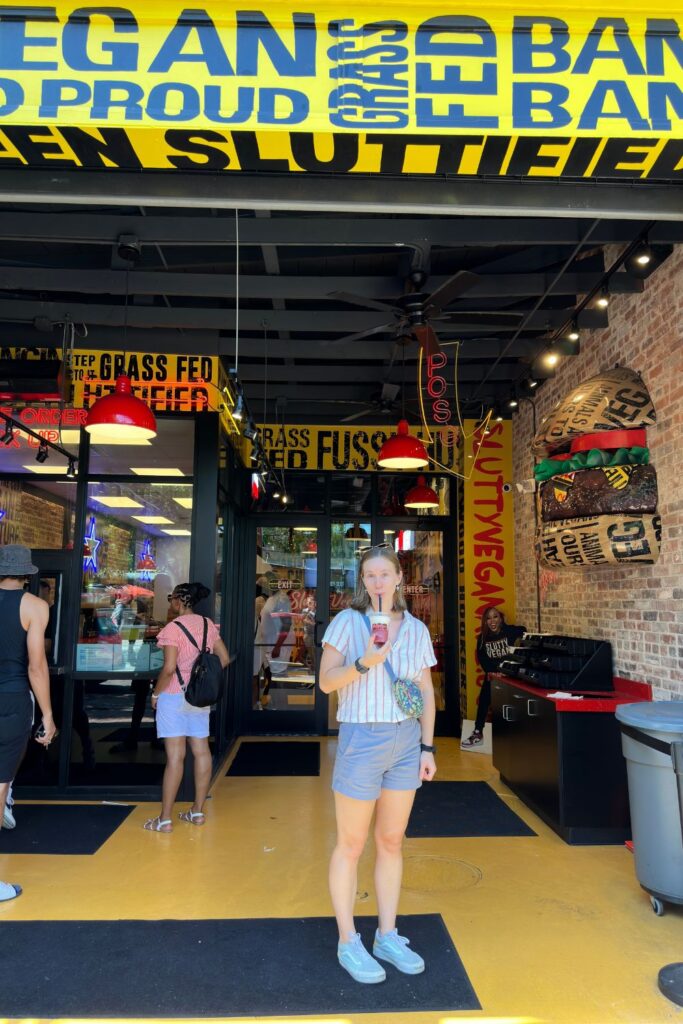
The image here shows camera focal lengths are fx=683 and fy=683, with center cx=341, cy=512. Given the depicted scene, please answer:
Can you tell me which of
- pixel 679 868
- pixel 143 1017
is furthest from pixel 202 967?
pixel 679 868

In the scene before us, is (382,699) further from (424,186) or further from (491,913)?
(424,186)

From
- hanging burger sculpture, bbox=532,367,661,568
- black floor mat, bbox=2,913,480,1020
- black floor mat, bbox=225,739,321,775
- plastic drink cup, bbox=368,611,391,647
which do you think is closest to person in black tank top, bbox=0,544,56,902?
black floor mat, bbox=2,913,480,1020

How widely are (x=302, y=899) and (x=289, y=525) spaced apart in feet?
16.4

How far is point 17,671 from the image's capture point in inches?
143

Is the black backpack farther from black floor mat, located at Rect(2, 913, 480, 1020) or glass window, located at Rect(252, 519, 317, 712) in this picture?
glass window, located at Rect(252, 519, 317, 712)

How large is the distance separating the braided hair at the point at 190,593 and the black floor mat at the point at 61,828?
62.0 inches

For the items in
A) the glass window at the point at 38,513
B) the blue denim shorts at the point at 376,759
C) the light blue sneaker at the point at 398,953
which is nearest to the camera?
the blue denim shorts at the point at 376,759

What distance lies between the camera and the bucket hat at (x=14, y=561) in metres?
3.73

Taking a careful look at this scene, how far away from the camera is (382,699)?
105 inches

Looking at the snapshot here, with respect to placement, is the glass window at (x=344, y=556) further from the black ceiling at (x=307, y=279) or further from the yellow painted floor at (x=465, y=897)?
the yellow painted floor at (x=465, y=897)

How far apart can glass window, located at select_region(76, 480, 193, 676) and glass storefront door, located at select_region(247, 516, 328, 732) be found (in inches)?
91.6

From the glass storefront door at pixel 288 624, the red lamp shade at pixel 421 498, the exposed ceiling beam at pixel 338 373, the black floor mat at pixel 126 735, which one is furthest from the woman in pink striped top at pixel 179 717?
the glass storefront door at pixel 288 624

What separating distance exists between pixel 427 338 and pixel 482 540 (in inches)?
151

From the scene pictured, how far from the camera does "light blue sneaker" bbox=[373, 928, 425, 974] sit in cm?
274
